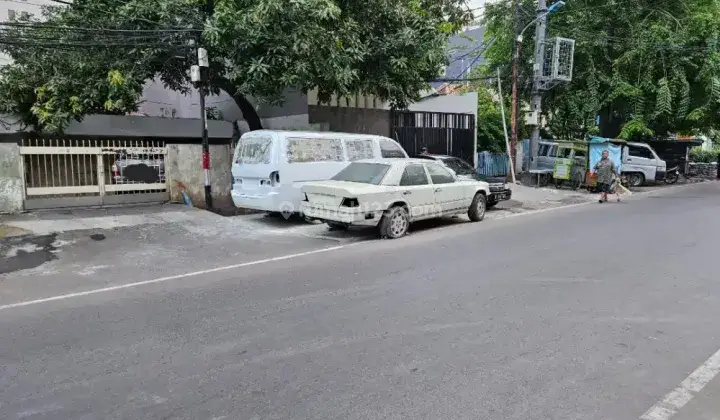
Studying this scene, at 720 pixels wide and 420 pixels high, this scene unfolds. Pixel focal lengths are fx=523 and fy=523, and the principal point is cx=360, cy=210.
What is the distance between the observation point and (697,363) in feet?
14.2

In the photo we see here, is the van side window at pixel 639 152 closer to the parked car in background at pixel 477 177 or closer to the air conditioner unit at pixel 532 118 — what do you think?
the air conditioner unit at pixel 532 118

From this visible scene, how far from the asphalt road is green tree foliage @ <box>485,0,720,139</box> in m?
15.6

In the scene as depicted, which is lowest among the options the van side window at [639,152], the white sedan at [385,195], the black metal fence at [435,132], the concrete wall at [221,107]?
the white sedan at [385,195]

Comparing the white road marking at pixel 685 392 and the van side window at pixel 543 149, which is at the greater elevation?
the van side window at pixel 543 149

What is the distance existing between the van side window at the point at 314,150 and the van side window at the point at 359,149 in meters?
0.23

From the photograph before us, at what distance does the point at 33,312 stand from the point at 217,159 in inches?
340

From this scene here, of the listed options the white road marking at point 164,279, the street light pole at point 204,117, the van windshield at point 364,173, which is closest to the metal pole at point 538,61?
the van windshield at point 364,173

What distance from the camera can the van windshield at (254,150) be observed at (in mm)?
11109

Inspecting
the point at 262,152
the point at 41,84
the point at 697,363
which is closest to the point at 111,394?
the point at 697,363

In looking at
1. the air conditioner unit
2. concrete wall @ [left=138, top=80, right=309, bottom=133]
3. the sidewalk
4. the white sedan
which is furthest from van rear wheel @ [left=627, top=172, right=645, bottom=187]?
concrete wall @ [left=138, top=80, right=309, bottom=133]

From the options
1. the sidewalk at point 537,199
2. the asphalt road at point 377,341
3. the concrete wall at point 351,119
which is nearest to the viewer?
the asphalt road at point 377,341

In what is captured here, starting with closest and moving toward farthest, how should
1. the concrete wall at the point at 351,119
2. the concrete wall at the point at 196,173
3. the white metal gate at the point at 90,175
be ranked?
the white metal gate at the point at 90,175 → the concrete wall at the point at 196,173 → the concrete wall at the point at 351,119

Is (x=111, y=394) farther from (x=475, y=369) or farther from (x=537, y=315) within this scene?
(x=537, y=315)

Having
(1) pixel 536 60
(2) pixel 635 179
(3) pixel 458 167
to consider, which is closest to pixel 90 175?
(3) pixel 458 167
